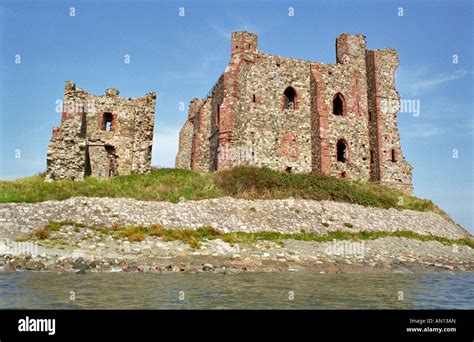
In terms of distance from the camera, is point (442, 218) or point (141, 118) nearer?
point (442, 218)

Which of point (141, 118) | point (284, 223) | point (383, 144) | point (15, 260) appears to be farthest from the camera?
point (383, 144)

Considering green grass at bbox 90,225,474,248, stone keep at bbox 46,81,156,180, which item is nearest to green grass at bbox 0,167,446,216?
stone keep at bbox 46,81,156,180

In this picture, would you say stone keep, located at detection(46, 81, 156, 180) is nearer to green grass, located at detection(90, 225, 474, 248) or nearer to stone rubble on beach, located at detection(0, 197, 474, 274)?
stone rubble on beach, located at detection(0, 197, 474, 274)

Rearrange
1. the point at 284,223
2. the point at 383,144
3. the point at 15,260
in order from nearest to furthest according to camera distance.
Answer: the point at 15,260 → the point at 284,223 → the point at 383,144

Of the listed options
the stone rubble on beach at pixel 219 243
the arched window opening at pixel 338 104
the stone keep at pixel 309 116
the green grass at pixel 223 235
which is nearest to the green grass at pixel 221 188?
the stone rubble on beach at pixel 219 243

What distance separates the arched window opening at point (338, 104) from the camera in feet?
124

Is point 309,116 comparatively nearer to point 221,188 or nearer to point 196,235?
point 221,188

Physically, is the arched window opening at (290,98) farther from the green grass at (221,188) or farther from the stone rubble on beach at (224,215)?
the stone rubble on beach at (224,215)

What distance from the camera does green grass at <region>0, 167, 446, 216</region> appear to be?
76.5 ft

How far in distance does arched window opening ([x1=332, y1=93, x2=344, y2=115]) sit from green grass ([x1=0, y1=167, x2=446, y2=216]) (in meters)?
8.61
